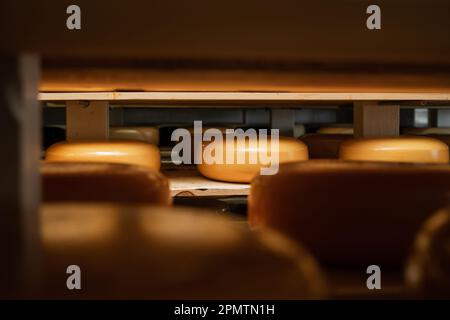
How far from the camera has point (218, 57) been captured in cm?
81

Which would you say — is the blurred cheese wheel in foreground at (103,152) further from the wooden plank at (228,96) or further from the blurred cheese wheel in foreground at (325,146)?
the blurred cheese wheel in foreground at (325,146)

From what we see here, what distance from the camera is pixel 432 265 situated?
1.28ft

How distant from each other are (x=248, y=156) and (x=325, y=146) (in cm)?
69

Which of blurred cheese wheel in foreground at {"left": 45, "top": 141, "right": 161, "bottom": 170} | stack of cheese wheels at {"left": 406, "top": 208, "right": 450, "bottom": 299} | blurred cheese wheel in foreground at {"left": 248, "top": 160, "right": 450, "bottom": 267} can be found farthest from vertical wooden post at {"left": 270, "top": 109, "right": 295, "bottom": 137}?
stack of cheese wheels at {"left": 406, "top": 208, "right": 450, "bottom": 299}

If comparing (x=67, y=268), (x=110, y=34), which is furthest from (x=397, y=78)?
(x=67, y=268)

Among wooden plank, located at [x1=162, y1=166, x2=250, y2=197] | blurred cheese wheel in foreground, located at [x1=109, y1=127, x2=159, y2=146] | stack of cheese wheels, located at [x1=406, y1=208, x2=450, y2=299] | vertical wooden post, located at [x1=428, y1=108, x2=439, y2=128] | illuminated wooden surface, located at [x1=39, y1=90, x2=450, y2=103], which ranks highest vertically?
vertical wooden post, located at [x1=428, y1=108, x2=439, y2=128]

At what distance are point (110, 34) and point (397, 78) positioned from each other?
2.03ft

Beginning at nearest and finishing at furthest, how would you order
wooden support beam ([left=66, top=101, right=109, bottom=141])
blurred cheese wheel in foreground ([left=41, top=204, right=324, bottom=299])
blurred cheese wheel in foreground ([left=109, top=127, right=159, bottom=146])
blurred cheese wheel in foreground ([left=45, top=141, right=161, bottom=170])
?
blurred cheese wheel in foreground ([left=41, top=204, right=324, bottom=299]) → blurred cheese wheel in foreground ([left=45, top=141, right=161, bottom=170]) → wooden support beam ([left=66, top=101, right=109, bottom=141]) → blurred cheese wheel in foreground ([left=109, top=127, right=159, bottom=146])

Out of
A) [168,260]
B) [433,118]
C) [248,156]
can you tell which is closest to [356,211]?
[168,260]

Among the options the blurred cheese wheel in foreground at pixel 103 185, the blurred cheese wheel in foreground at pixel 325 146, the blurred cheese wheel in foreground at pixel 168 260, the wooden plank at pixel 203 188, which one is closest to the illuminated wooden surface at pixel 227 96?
the wooden plank at pixel 203 188

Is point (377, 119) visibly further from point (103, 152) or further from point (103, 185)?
point (103, 185)

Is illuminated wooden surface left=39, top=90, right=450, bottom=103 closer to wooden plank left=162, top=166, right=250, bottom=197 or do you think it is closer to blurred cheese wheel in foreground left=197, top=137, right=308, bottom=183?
blurred cheese wheel in foreground left=197, top=137, right=308, bottom=183

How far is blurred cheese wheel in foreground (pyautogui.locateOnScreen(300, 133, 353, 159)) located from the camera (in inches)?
81.7

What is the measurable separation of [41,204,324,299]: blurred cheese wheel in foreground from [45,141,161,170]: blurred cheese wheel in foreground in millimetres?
1031
